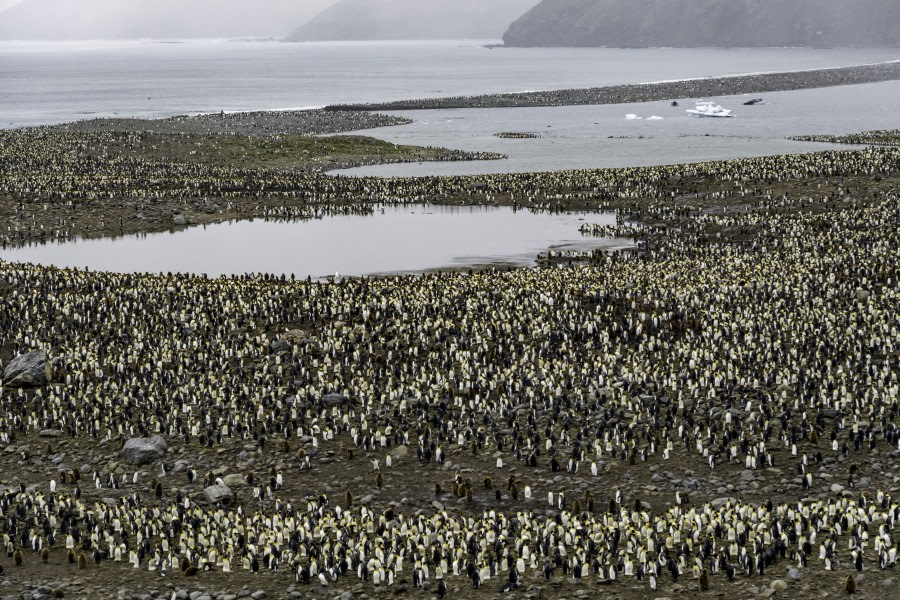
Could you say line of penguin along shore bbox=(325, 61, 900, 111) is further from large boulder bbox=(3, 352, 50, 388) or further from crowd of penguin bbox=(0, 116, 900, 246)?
large boulder bbox=(3, 352, 50, 388)

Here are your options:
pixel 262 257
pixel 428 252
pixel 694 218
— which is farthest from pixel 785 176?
pixel 262 257

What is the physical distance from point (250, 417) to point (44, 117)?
112860 millimetres

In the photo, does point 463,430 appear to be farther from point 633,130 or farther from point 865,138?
point 633,130

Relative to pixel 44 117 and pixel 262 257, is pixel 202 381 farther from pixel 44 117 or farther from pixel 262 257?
pixel 44 117

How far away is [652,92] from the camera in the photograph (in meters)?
153

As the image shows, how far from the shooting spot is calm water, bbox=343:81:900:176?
257 ft

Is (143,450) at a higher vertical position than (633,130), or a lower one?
lower

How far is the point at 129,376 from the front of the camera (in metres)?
26.1

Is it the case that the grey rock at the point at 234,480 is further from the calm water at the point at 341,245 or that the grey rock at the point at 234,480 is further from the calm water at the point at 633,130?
the calm water at the point at 633,130

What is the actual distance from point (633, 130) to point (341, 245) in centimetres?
6429

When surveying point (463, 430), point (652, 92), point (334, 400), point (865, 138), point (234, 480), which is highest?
point (652, 92)

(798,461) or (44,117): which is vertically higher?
(44,117)

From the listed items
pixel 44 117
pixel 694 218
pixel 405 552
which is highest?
pixel 44 117

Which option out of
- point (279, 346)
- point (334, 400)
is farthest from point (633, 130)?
point (334, 400)
